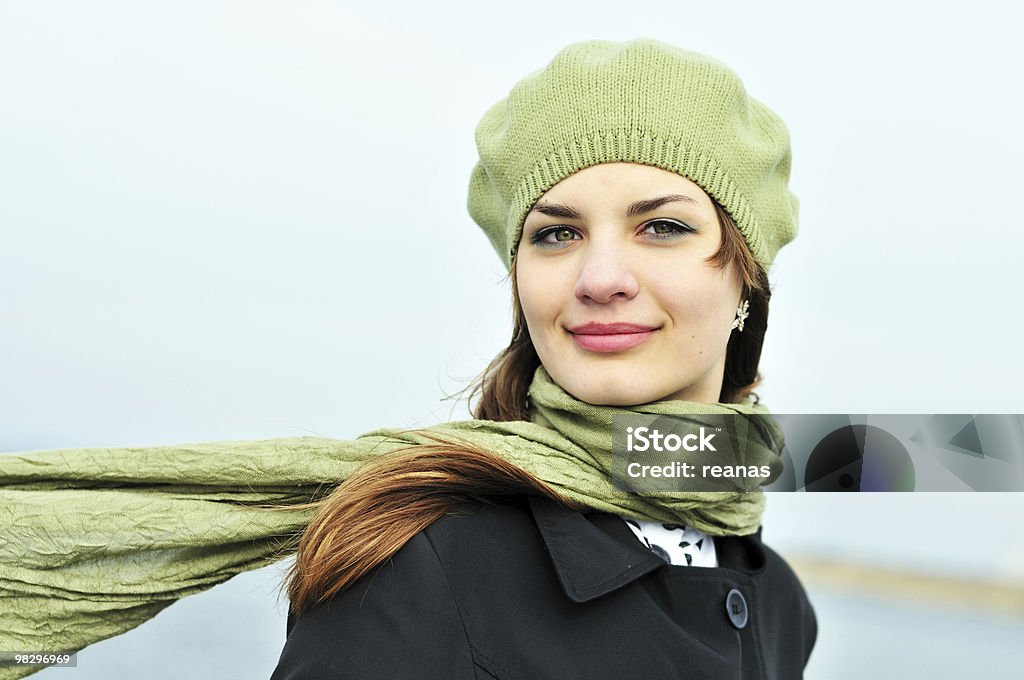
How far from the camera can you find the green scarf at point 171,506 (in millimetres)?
1634

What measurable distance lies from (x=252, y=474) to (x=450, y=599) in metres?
0.43

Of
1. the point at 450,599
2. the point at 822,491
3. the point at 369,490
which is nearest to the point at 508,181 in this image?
the point at 369,490

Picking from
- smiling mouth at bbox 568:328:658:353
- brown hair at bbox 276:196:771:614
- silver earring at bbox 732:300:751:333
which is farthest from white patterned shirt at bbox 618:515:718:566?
silver earring at bbox 732:300:751:333

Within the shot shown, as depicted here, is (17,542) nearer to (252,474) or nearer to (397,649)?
(252,474)

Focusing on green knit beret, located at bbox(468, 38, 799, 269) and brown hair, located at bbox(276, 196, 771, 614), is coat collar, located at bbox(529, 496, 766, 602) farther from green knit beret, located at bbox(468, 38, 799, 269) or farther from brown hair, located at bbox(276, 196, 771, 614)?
green knit beret, located at bbox(468, 38, 799, 269)

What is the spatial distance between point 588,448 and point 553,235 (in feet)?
1.26

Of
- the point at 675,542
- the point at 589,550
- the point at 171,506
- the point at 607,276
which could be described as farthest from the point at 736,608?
the point at 171,506

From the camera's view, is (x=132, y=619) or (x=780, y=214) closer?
(x=132, y=619)

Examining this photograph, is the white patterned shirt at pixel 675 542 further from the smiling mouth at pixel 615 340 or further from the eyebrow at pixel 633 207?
the eyebrow at pixel 633 207

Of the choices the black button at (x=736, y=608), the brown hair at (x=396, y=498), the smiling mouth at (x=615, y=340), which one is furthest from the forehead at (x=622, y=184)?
the black button at (x=736, y=608)

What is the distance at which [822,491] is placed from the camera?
2.23m

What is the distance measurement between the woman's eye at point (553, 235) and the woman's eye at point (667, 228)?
14 cm

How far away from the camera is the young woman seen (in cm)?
149

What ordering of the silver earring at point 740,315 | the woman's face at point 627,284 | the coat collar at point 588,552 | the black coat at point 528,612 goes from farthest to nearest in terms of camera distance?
the silver earring at point 740,315, the woman's face at point 627,284, the coat collar at point 588,552, the black coat at point 528,612
